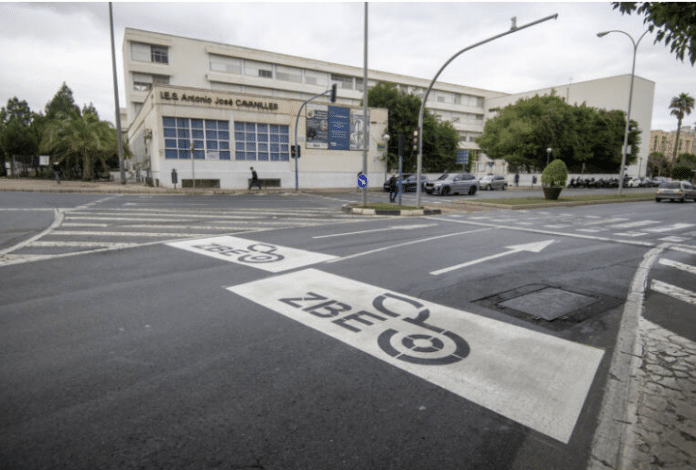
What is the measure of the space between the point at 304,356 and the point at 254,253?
14.3ft

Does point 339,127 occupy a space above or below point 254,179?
above

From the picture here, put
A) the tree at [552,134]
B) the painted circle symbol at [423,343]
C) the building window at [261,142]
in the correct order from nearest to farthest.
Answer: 1. the painted circle symbol at [423,343]
2. the building window at [261,142]
3. the tree at [552,134]

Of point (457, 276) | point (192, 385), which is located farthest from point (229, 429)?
point (457, 276)

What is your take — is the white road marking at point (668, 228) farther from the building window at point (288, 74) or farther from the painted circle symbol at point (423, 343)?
the building window at point (288, 74)

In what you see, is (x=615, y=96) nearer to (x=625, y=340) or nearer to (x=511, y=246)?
(x=511, y=246)

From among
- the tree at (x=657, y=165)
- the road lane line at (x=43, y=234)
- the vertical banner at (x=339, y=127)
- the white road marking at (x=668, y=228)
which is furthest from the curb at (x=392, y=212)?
the tree at (x=657, y=165)

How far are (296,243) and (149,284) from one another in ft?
11.9

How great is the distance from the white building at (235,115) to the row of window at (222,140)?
7cm

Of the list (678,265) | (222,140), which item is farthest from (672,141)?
(678,265)

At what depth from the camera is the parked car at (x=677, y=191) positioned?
25.9m

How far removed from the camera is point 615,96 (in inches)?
2670

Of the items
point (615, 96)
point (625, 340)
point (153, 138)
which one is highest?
point (615, 96)

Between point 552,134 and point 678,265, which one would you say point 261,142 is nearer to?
point 678,265

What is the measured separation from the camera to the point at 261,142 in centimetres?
3250
